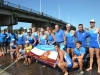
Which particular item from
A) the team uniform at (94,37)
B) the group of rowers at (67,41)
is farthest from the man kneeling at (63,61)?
the team uniform at (94,37)

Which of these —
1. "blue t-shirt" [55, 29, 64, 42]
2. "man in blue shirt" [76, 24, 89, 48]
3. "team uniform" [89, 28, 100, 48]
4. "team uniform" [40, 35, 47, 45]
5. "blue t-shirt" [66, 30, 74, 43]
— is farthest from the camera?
"team uniform" [40, 35, 47, 45]

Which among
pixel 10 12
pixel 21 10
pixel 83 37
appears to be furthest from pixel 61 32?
pixel 21 10

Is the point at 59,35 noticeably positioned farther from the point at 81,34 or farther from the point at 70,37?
the point at 81,34

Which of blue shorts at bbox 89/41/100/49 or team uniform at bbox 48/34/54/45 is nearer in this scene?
blue shorts at bbox 89/41/100/49

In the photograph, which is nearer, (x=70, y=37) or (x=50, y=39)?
(x=70, y=37)

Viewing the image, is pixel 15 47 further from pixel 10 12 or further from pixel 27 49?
pixel 10 12

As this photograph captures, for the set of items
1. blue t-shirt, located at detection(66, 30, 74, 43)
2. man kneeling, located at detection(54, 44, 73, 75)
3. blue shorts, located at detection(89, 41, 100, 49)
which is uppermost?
blue t-shirt, located at detection(66, 30, 74, 43)

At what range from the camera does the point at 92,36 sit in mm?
7141

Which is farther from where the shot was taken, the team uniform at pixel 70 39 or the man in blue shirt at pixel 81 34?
the team uniform at pixel 70 39

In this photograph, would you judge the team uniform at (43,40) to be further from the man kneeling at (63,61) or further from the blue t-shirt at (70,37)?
the man kneeling at (63,61)

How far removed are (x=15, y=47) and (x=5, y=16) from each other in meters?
23.2

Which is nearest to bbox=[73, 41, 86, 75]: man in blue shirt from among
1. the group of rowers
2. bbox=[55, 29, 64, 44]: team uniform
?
the group of rowers

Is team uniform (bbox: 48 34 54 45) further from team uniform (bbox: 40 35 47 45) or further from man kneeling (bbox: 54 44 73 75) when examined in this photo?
man kneeling (bbox: 54 44 73 75)

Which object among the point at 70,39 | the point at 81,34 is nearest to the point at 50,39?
the point at 70,39
